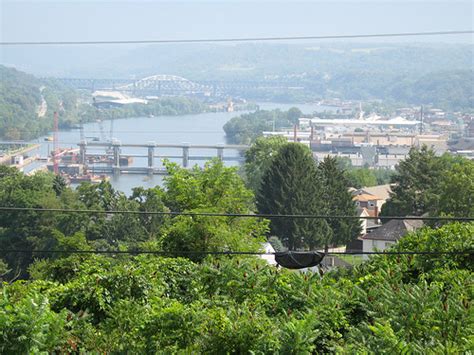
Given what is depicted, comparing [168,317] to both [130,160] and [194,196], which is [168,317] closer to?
[194,196]

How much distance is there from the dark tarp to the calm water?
166ft

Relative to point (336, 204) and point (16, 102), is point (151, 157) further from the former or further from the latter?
point (336, 204)

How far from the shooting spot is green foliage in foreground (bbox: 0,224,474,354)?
17.0 ft

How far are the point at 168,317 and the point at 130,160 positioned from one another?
2482 inches

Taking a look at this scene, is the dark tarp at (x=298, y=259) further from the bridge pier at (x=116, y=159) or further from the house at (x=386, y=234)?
the bridge pier at (x=116, y=159)

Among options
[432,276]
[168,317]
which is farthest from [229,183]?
[168,317]

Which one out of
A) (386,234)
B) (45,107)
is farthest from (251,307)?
(45,107)

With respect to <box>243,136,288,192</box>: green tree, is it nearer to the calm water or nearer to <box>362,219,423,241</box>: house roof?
<box>362,219,423,241</box>: house roof

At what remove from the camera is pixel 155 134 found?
81.1m

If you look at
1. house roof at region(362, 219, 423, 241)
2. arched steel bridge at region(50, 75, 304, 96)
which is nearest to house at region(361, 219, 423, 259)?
house roof at region(362, 219, 423, 241)

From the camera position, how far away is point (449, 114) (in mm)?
92812

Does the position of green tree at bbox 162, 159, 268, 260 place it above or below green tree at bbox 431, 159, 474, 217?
above

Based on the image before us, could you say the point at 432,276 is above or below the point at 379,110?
above

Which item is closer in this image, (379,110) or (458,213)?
(458,213)
